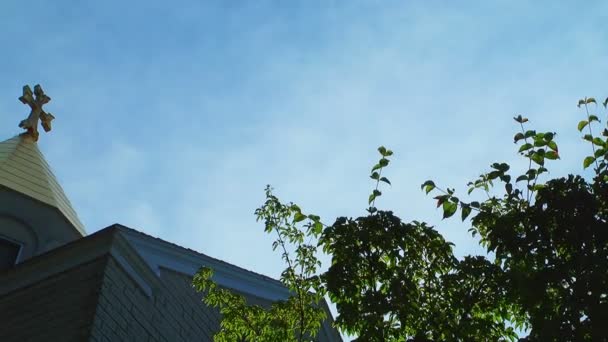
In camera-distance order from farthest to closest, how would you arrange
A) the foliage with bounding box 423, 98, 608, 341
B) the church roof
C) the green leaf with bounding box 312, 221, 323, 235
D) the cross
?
the cross → the church roof → the green leaf with bounding box 312, 221, 323, 235 → the foliage with bounding box 423, 98, 608, 341

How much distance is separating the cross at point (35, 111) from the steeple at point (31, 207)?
47.3 inches

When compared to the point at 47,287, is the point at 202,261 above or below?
above

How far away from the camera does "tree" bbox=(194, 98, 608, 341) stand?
499 centimetres

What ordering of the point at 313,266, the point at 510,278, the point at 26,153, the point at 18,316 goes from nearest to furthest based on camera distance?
the point at 510,278 → the point at 313,266 → the point at 18,316 → the point at 26,153

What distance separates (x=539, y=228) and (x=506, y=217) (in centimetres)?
27

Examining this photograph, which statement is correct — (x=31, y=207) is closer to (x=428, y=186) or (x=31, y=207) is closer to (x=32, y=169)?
(x=32, y=169)

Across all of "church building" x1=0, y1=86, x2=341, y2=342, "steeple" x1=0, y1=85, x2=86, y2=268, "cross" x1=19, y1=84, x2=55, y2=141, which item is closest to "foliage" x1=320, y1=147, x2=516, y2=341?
"church building" x1=0, y1=86, x2=341, y2=342

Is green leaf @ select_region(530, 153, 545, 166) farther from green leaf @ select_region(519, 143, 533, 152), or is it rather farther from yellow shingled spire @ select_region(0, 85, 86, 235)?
yellow shingled spire @ select_region(0, 85, 86, 235)

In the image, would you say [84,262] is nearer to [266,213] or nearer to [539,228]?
[266,213]

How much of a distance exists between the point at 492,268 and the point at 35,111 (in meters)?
15.0

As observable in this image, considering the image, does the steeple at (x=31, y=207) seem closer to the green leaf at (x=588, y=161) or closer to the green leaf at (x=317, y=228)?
the green leaf at (x=317, y=228)

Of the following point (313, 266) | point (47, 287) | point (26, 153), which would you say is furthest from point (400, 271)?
point (26, 153)

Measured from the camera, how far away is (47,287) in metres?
8.95

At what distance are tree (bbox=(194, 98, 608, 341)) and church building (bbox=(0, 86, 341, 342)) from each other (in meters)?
3.26
